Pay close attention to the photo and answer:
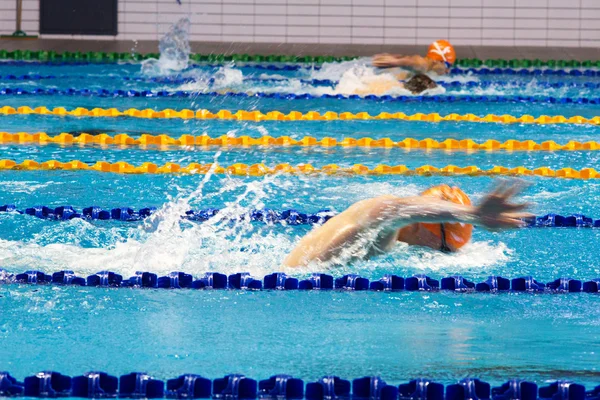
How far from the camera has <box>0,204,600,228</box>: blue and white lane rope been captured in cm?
526

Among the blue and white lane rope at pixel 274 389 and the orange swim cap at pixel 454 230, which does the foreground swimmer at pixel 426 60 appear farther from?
the blue and white lane rope at pixel 274 389

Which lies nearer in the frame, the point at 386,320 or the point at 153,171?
the point at 386,320

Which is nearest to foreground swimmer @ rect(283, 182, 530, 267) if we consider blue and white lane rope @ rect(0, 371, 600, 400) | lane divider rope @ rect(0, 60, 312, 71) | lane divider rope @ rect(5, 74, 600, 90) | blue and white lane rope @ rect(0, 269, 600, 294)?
blue and white lane rope @ rect(0, 269, 600, 294)

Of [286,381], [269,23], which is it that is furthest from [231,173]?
[269,23]

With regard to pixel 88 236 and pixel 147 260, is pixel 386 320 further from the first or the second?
pixel 88 236

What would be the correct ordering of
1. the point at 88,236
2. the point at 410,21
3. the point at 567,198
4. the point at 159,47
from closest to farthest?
the point at 88,236
the point at 567,198
the point at 159,47
the point at 410,21

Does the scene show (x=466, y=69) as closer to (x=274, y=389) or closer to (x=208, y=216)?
(x=208, y=216)

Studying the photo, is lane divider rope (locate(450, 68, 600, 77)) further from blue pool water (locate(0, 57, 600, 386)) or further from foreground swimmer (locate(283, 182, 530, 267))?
foreground swimmer (locate(283, 182, 530, 267))

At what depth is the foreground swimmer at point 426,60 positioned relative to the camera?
8766 millimetres

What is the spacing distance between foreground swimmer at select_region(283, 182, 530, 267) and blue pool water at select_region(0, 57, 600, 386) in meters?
0.10

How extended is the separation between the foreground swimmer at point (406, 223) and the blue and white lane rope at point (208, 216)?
0.89m

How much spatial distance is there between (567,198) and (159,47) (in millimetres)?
6633

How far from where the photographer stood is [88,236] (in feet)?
16.1

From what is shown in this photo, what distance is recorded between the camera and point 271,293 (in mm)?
4086
